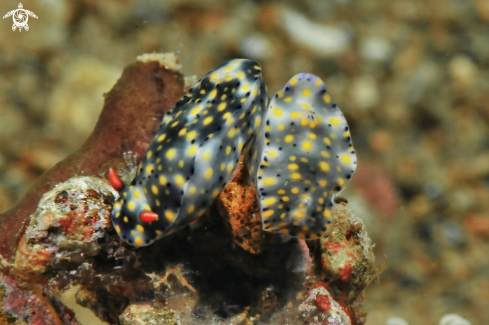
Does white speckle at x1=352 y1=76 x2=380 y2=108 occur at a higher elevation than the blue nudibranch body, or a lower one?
higher

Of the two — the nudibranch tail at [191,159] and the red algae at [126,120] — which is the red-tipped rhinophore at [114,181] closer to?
the nudibranch tail at [191,159]

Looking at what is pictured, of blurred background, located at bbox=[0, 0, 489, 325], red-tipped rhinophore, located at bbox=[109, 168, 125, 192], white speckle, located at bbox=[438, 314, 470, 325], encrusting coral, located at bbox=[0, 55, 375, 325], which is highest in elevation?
blurred background, located at bbox=[0, 0, 489, 325]

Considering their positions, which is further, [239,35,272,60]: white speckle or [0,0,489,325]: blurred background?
[239,35,272,60]: white speckle

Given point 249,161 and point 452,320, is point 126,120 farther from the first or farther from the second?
point 452,320

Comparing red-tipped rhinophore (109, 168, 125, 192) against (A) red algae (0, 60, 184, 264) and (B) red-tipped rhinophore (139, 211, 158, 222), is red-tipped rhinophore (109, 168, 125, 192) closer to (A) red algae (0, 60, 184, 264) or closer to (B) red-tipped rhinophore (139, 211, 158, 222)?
(B) red-tipped rhinophore (139, 211, 158, 222)

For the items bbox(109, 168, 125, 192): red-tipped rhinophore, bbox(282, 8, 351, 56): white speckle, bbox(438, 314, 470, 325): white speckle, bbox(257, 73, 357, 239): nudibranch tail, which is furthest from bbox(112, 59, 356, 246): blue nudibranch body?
bbox(438, 314, 470, 325): white speckle

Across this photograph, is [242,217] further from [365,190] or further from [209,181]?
[365,190]

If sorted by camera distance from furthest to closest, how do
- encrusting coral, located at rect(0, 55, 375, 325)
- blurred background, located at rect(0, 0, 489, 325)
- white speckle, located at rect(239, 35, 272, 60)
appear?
white speckle, located at rect(239, 35, 272, 60)
blurred background, located at rect(0, 0, 489, 325)
encrusting coral, located at rect(0, 55, 375, 325)

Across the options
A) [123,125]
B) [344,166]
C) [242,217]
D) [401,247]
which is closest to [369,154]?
[401,247]
